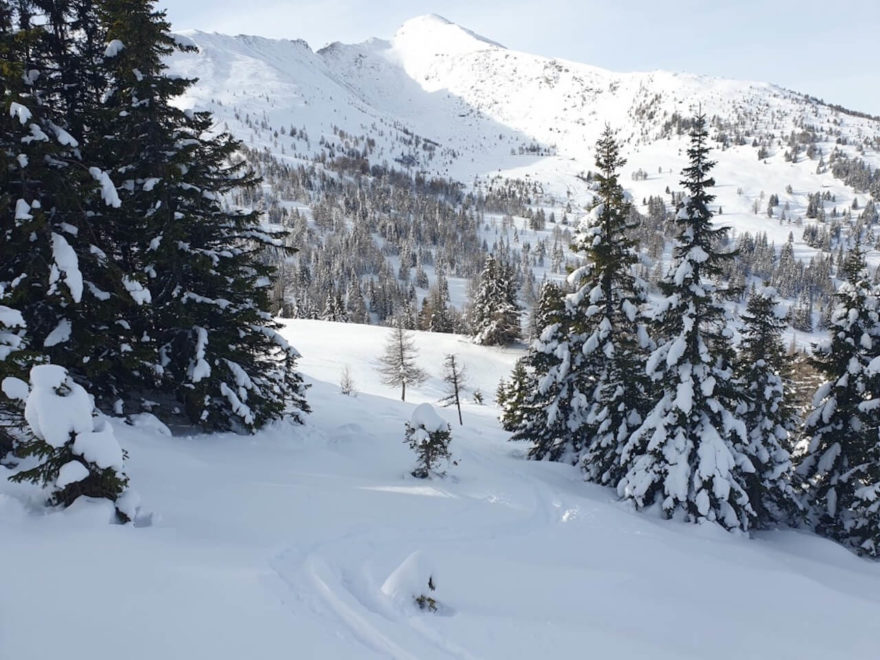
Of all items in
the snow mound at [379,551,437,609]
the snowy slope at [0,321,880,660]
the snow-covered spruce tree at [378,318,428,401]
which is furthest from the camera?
the snow-covered spruce tree at [378,318,428,401]

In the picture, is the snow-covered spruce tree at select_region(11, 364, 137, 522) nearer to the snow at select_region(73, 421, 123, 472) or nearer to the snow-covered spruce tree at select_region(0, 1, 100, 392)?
the snow at select_region(73, 421, 123, 472)

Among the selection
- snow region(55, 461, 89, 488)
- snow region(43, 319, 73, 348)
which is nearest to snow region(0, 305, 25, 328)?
snow region(55, 461, 89, 488)

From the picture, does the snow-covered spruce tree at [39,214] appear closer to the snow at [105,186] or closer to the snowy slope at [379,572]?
the snow at [105,186]

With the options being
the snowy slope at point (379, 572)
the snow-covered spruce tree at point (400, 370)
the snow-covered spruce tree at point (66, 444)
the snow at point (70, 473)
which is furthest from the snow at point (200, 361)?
the snow-covered spruce tree at point (400, 370)

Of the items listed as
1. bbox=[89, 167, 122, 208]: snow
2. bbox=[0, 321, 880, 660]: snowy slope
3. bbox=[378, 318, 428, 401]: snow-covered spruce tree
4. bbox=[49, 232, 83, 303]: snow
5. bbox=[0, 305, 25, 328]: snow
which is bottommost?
bbox=[378, 318, 428, 401]: snow-covered spruce tree

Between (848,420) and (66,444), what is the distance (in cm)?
2213

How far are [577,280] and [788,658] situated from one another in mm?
14156

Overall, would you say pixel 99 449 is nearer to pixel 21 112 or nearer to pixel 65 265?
pixel 65 265

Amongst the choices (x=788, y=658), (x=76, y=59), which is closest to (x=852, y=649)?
(x=788, y=658)

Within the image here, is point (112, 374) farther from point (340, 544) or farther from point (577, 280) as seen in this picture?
point (577, 280)

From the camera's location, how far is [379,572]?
739 cm

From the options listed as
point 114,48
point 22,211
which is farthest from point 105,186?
point 114,48

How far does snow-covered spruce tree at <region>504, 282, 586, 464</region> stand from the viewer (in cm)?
1989

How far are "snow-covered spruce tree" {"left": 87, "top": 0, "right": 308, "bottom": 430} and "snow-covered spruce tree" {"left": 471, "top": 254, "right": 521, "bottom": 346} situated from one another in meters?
50.3
